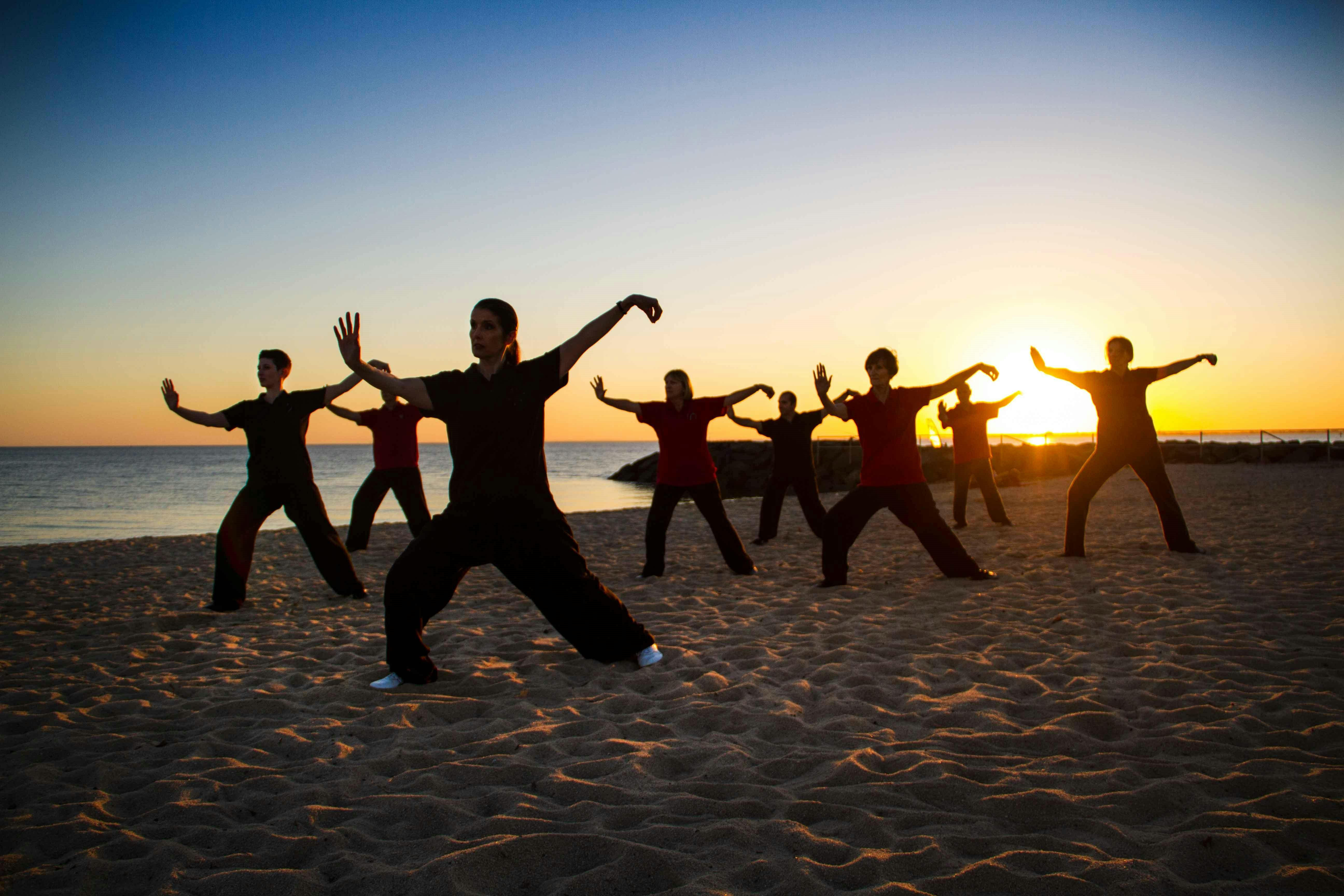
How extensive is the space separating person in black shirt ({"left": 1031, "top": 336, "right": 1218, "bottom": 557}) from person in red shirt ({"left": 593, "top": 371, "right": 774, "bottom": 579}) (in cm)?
338

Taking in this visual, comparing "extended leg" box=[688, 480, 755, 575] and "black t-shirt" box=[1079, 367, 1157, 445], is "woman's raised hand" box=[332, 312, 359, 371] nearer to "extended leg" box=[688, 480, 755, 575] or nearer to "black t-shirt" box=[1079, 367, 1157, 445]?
"extended leg" box=[688, 480, 755, 575]

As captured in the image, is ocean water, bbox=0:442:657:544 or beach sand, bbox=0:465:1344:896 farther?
ocean water, bbox=0:442:657:544

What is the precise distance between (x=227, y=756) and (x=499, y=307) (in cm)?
236

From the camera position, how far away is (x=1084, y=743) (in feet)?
10.2

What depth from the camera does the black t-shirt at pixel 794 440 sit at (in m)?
10.3

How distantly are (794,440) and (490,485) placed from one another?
22.5ft

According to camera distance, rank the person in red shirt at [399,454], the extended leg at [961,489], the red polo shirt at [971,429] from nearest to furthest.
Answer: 1. the person in red shirt at [399,454]
2. the red polo shirt at [971,429]
3. the extended leg at [961,489]

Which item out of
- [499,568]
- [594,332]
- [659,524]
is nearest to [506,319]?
[594,332]

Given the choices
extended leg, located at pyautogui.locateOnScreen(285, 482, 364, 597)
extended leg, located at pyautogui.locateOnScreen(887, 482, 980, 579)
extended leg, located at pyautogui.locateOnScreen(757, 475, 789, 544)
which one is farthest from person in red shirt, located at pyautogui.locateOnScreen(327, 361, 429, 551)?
extended leg, located at pyautogui.locateOnScreen(887, 482, 980, 579)

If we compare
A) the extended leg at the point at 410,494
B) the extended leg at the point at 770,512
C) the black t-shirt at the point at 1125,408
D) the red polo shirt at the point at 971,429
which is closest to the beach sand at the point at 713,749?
the black t-shirt at the point at 1125,408

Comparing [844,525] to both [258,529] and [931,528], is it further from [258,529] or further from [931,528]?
[258,529]

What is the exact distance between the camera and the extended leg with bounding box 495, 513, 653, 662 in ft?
13.0

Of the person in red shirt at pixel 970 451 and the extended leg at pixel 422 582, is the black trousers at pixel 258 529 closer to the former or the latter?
the extended leg at pixel 422 582

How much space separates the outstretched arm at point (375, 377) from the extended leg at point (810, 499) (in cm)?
699
